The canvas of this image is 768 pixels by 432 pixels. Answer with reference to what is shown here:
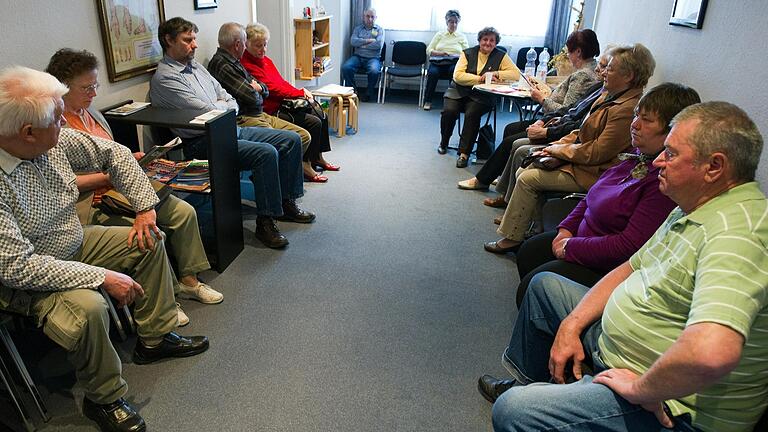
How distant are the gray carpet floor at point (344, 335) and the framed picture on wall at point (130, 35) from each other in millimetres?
1091

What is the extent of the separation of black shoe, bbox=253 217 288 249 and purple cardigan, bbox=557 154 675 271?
1601 mm

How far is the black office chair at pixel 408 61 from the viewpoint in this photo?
672 centimetres

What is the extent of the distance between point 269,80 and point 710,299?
10.9 ft

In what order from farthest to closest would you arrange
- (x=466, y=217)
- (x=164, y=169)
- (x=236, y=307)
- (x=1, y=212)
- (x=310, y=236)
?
1. (x=466, y=217)
2. (x=310, y=236)
3. (x=164, y=169)
4. (x=236, y=307)
5. (x=1, y=212)

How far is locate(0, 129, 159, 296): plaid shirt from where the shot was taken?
1.46 m

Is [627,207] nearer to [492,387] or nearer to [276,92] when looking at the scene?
[492,387]

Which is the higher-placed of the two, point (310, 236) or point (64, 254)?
point (64, 254)

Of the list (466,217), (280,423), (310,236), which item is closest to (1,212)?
(280,423)

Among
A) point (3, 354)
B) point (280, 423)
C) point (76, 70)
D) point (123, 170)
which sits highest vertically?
point (76, 70)

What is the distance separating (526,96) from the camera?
3889mm

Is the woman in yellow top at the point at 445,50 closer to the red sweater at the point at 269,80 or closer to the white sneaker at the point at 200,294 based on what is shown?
the red sweater at the point at 269,80

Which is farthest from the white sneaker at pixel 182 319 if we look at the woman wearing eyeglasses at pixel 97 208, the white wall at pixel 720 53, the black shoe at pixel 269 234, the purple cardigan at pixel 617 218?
the white wall at pixel 720 53

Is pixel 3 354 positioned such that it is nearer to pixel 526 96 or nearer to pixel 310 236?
pixel 310 236

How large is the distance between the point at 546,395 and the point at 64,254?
1.55m
